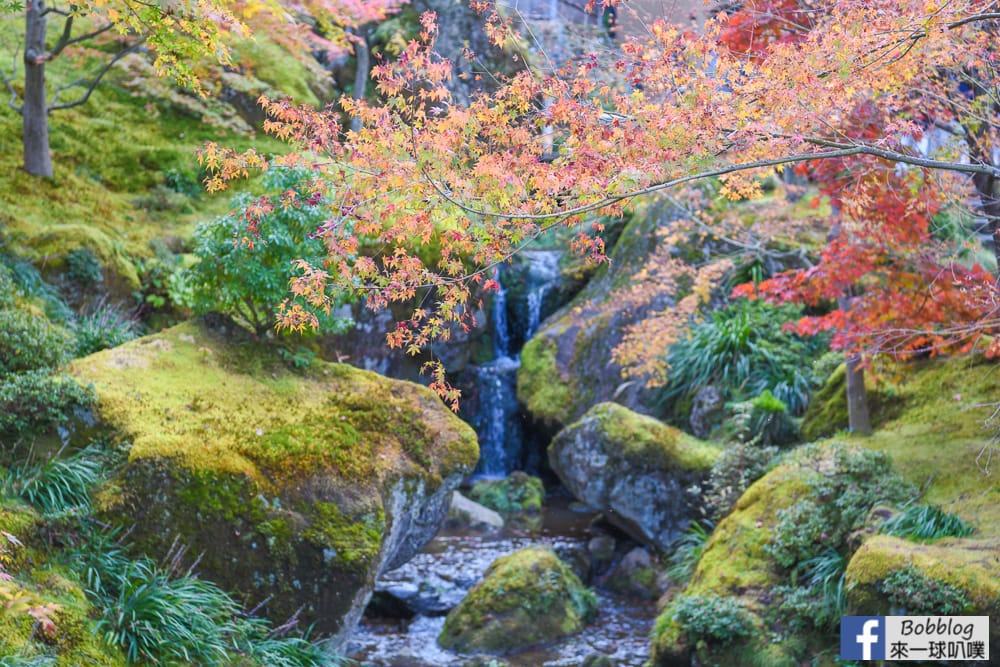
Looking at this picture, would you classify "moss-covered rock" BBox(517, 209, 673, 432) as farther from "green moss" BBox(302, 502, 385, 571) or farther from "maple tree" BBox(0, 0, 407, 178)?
"green moss" BBox(302, 502, 385, 571)

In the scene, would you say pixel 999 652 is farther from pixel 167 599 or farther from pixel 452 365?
Answer: pixel 452 365

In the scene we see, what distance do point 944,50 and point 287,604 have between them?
613cm

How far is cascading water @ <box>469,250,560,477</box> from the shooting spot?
46.6 feet

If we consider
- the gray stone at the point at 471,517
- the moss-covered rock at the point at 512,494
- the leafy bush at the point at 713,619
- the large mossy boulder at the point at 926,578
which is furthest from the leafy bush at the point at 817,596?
the moss-covered rock at the point at 512,494

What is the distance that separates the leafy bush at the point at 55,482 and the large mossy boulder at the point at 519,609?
3911 mm

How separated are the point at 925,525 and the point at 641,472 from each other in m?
3.96

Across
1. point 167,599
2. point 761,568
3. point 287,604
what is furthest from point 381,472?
point 761,568

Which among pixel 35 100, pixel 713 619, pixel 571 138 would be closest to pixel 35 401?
pixel 571 138

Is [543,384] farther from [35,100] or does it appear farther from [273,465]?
[35,100]

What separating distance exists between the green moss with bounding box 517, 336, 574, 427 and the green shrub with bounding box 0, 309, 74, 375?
7849mm

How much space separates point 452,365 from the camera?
13625 mm

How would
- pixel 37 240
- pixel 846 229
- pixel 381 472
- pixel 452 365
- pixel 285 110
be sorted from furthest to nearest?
pixel 452 365
pixel 37 240
pixel 846 229
pixel 381 472
pixel 285 110

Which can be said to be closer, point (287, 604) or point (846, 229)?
point (287, 604)

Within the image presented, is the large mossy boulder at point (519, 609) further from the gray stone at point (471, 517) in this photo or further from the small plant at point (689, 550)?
the gray stone at point (471, 517)
